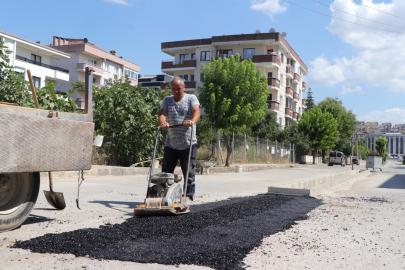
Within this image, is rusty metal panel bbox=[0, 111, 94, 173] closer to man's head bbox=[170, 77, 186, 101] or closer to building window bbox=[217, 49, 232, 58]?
man's head bbox=[170, 77, 186, 101]

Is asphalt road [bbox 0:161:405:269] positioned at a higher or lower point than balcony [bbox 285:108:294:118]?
lower

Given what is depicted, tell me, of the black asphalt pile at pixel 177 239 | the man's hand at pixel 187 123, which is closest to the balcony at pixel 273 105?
the man's hand at pixel 187 123

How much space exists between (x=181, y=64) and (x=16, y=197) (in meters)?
53.6

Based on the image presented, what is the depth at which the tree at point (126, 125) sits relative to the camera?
16500 millimetres

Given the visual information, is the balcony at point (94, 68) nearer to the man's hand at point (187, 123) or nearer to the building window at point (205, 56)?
the building window at point (205, 56)

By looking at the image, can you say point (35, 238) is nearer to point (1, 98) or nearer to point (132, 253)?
point (132, 253)

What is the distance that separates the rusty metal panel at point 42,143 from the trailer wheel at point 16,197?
43 cm

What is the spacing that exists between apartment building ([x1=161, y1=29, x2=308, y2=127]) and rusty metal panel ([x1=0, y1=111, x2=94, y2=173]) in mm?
49105

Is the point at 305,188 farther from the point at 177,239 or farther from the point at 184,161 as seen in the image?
the point at 177,239

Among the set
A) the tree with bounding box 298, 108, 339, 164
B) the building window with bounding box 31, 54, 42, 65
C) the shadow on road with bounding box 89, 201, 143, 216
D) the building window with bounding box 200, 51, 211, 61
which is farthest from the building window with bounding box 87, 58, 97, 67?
the shadow on road with bounding box 89, 201, 143, 216

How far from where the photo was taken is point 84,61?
194 feet

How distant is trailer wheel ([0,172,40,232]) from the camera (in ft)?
14.6

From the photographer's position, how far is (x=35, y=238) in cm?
406

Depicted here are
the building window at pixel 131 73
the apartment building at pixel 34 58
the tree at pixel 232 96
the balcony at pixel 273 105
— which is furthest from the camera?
the building window at pixel 131 73
